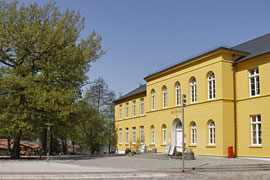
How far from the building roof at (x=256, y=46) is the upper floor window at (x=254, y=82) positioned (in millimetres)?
1159

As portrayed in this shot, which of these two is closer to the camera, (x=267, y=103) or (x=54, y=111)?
(x=267, y=103)

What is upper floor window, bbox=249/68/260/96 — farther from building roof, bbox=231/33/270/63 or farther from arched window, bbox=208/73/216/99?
arched window, bbox=208/73/216/99

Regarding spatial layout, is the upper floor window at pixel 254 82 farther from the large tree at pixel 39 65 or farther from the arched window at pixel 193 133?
the large tree at pixel 39 65

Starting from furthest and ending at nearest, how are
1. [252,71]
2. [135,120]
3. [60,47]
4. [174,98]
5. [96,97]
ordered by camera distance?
[96,97], [135,120], [174,98], [60,47], [252,71]

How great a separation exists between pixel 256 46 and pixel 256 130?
24.0ft

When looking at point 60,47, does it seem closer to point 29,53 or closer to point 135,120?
point 29,53

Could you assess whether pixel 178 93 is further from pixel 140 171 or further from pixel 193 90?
pixel 140 171

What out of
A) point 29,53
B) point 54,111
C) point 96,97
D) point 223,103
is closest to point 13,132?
point 54,111

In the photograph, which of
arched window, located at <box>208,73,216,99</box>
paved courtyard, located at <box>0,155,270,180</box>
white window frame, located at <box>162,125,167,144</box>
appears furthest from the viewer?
white window frame, located at <box>162,125,167,144</box>

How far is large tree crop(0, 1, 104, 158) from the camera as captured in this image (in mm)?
26438

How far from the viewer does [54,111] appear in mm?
27219

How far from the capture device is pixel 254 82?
2458 cm

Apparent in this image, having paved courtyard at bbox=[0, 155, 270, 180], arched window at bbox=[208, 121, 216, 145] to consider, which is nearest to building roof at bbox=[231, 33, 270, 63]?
arched window at bbox=[208, 121, 216, 145]

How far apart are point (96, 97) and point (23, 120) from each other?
3183 cm
